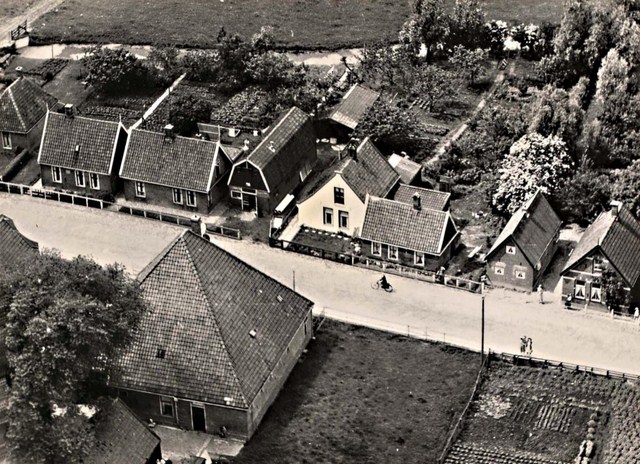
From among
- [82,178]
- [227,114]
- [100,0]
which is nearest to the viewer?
[82,178]

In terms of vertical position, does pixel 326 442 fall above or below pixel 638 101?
below

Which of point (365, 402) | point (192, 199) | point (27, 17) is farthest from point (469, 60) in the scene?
point (365, 402)

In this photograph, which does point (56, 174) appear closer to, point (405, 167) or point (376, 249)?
point (376, 249)

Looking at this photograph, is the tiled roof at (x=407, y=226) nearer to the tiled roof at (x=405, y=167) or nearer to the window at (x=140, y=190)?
the tiled roof at (x=405, y=167)

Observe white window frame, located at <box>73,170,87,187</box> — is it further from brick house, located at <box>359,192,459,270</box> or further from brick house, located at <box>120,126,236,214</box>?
brick house, located at <box>359,192,459,270</box>

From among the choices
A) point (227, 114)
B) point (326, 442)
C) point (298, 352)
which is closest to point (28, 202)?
point (227, 114)

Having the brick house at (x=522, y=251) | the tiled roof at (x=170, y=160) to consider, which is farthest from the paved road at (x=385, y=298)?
the tiled roof at (x=170, y=160)

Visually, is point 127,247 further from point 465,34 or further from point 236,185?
point 465,34

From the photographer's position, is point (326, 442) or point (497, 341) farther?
point (497, 341)
